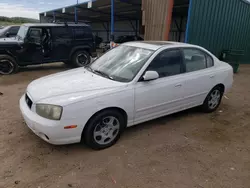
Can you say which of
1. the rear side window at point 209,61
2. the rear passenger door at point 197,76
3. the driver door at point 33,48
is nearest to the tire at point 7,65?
the driver door at point 33,48

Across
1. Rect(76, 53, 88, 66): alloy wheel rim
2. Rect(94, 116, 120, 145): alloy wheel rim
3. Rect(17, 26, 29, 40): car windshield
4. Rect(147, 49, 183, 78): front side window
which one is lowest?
Rect(94, 116, 120, 145): alloy wheel rim

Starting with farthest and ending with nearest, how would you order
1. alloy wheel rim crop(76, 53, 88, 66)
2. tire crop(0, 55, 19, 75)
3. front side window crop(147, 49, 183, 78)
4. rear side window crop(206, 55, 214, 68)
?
alloy wheel rim crop(76, 53, 88, 66) → tire crop(0, 55, 19, 75) → rear side window crop(206, 55, 214, 68) → front side window crop(147, 49, 183, 78)

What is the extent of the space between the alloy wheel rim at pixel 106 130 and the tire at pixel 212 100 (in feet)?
7.67

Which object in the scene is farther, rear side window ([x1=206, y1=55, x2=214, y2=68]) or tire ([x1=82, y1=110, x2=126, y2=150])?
rear side window ([x1=206, y1=55, x2=214, y2=68])

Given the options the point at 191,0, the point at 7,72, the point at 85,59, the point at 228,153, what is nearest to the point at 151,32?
the point at 191,0

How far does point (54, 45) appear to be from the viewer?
8.73m

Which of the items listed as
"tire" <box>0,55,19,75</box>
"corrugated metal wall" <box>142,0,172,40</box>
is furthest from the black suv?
"corrugated metal wall" <box>142,0,172,40</box>

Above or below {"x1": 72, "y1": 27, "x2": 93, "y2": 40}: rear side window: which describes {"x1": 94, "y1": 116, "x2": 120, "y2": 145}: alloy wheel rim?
below

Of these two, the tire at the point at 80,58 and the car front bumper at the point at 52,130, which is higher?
the tire at the point at 80,58

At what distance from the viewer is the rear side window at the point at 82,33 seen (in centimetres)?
912

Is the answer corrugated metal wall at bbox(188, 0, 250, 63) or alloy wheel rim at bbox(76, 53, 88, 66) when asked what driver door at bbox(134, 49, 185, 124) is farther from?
alloy wheel rim at bbox(76, 53, 88, 66)

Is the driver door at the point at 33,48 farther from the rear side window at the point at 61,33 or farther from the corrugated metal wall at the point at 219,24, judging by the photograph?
the corrugated metal wall at the point at 219,24

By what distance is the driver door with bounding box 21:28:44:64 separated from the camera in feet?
26.8

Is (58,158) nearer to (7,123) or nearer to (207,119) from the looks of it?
(7,123)
